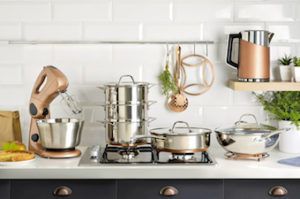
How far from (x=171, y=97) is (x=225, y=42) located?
1.42ft

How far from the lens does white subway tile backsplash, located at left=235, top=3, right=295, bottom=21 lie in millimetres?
3318

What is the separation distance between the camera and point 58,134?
289cm

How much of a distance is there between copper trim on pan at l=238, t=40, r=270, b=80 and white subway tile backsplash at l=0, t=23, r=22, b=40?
4.01 feet

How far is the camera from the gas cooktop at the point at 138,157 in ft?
9.16

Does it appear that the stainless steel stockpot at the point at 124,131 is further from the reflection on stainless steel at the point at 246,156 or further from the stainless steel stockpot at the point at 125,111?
the reflection on stainless steel at the point at 246,156

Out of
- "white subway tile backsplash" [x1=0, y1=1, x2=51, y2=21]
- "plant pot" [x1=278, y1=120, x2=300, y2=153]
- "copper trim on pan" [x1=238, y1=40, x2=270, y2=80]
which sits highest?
"white subway tile backsplash" [x1=0, y1=1, x2=51, y2=21]

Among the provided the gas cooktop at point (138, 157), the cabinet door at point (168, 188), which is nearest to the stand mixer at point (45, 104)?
the gas cooktop at point (138, 157)

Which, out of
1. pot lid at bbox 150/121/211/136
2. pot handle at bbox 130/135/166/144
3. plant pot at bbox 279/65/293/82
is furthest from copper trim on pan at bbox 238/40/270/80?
pot handle at bbox 130/135/166/144

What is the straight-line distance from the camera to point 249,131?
10.2ft

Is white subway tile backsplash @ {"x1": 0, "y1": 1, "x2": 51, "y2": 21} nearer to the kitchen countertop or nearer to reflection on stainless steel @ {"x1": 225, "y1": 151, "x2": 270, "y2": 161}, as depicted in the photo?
the kitchen countertop

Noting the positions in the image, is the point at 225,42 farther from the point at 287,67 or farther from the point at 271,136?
the point at 271,136

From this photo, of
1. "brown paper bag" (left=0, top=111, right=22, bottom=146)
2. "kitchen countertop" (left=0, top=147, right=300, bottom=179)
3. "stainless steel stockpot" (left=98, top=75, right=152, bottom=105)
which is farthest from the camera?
"brown paper bag" (left=0, top=111, right=22, bottom=146)

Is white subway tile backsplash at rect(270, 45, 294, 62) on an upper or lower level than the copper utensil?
upper

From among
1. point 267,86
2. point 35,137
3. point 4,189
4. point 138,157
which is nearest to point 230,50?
point 267,86
